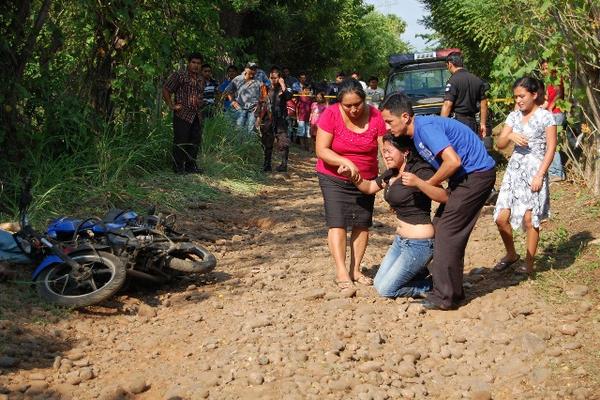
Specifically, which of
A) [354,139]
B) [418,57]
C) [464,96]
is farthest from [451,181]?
[418,57]

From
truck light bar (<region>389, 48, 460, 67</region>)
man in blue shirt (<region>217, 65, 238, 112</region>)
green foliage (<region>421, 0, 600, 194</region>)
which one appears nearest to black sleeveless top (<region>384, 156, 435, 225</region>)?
green foliage (<region>421, 0, 600, 194</region>)

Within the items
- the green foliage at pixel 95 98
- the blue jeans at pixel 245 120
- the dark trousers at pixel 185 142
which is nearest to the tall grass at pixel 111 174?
the green foliage at pixel 95 98

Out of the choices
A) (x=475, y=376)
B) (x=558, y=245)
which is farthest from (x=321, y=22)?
(x=475, y=376)

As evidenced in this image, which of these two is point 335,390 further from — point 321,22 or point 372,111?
point 321,22

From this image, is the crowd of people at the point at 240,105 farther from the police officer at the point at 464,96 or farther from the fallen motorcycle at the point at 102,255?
the fallen motorcycle at the point at 102,255

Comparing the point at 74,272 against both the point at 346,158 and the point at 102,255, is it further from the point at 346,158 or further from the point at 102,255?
the point at 346,158

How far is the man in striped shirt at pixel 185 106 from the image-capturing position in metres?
10.6

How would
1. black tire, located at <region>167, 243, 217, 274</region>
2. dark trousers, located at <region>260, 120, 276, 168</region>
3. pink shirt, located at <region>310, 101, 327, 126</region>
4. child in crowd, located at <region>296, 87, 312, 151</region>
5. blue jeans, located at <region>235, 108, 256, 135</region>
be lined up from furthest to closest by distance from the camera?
child in crowd, located at <region>296, 87, 312, 151</region> → pink shirt, located at <region>310, 101, 327, 126</region> → blue jeans, located at <region>235, 108, 256, 135</region> → dark trousers, located at <region>260, 120, 276, 168</region> → black tire, located at <region>167, 243, 217, 274</region>

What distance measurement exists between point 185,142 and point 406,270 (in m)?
5.78

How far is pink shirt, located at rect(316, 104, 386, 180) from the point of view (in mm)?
5926

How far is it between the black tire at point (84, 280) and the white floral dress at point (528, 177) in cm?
288

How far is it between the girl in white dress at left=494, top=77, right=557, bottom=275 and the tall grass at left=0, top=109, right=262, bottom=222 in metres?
3.92

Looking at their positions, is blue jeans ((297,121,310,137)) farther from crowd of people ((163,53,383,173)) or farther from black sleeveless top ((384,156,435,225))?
black sleeveless top ((384,156,435,225))

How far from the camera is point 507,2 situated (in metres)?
9.05
